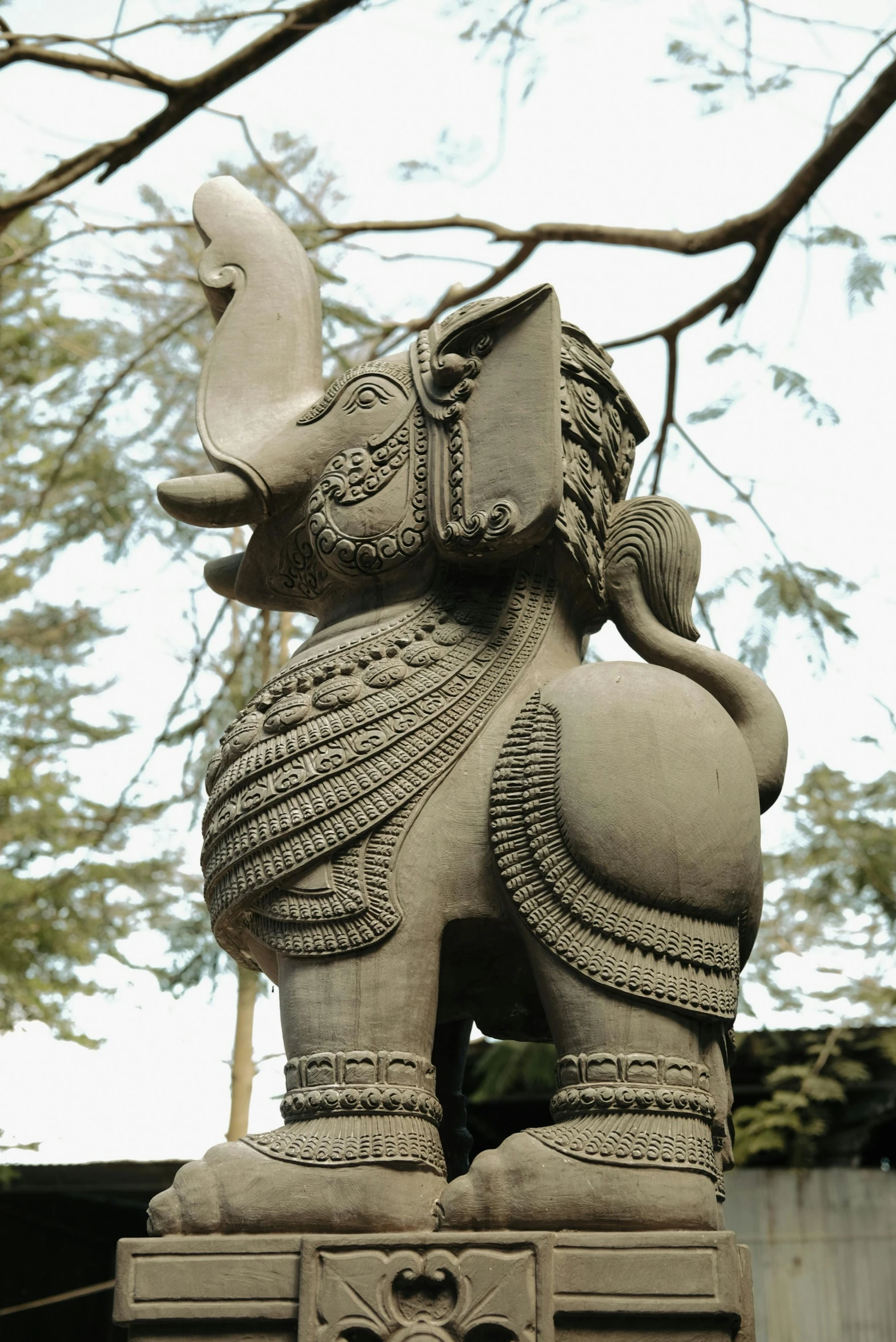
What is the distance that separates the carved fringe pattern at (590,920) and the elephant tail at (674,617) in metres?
0.40

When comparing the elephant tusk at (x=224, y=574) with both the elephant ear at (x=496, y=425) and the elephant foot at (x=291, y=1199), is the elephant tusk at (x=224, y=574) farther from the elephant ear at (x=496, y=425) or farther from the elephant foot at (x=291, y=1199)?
the elephant foot at (x=291, y=1199)

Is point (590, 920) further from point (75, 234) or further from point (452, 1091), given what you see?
point (75, 234)

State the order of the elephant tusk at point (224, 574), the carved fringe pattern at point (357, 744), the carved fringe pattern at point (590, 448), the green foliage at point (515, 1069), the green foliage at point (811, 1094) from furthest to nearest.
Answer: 1. the green foliage at point (811, 1094)
2. the green foliage at point (515, 1069)
3. the elephant tusk at point (224, 574)
4. the carved fringe pattern at point (590, 448)
5. the carved fringe pattern at point (357, 744)

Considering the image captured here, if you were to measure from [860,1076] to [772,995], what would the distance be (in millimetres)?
874

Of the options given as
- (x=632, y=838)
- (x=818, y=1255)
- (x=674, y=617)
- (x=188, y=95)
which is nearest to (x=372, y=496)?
(x=674, y=617)

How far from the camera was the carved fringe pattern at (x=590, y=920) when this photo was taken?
7.36ft

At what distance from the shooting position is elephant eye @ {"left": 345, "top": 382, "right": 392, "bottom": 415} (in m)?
2.68

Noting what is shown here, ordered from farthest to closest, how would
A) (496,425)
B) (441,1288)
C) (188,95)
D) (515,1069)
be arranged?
(515,1069) → (188,95) → (496,425) → (441,1288)

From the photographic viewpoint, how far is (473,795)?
239 cm

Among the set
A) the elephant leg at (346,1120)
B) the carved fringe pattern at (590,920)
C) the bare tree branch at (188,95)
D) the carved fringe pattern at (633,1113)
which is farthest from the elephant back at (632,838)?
the bare tree branch at (188,95)

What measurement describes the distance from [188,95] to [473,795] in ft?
12.8

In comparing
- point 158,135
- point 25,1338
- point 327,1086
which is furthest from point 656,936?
Result: point 25,1338

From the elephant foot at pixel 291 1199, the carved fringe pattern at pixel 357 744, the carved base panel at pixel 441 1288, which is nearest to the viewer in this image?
the carved base panel at pixel 441 1288

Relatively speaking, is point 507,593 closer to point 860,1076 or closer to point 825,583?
point 825,583
